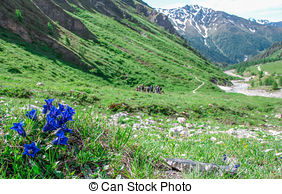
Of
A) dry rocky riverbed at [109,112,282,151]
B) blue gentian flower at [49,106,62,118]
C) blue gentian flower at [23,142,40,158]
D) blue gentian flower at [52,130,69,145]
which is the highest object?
blue gentian flower at [49,106,62,118]

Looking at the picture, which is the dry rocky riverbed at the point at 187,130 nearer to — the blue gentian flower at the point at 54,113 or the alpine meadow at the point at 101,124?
the alpine meadow at the point at 101,124

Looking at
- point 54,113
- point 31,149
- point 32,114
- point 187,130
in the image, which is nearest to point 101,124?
point 54,113

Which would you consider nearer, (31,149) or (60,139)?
(31,149)

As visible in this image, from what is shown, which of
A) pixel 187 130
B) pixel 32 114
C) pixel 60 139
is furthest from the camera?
pixel 187 130

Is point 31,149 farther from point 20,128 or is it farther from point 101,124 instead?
point 101,124

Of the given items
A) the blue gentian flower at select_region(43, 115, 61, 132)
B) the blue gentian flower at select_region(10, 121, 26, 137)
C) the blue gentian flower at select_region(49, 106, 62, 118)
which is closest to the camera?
the blue gentian flower at select_region(10, 121, 26, 137)

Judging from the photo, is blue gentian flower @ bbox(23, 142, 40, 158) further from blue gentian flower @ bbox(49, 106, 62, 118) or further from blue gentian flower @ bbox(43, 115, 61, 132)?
blue gentian flower @ bbox(49, 106, 62, 118)

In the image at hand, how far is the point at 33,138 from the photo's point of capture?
2.64 meters

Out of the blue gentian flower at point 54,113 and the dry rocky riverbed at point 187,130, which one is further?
the dry rocky riverbed at point 187,130

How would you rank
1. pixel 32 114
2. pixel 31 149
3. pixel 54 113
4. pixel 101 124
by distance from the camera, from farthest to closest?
pixel 101 124 < pixel 32 114 < pixel 54 113 < pixel 31 149

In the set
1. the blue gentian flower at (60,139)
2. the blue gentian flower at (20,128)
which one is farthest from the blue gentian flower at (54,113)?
the blue gentian flower at (20,128)

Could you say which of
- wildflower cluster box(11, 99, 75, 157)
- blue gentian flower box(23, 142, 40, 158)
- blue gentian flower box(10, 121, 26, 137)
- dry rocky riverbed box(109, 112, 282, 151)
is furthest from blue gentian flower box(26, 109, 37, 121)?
dry rocky riverbed box(109, 112, 282, 151)

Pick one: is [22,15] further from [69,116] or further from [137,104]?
[69,116]
